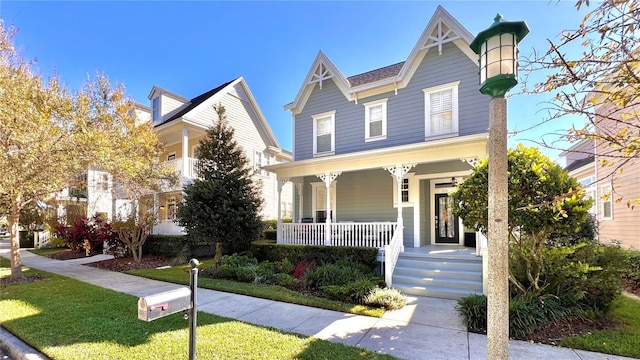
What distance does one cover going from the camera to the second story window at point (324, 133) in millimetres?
13031

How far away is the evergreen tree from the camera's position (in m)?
10.2

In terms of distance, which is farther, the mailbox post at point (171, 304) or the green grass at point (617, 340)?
Answer: the green grass at point (617, 340)

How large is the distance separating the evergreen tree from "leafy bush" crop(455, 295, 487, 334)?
7.34 meters

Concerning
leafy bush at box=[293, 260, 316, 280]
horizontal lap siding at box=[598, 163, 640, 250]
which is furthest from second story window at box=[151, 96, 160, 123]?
horizontal lap siding at box=[598, 163, 640, 250]

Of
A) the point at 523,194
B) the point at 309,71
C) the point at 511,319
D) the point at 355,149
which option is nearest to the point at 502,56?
the point at 523,194

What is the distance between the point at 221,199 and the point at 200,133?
7359 mm

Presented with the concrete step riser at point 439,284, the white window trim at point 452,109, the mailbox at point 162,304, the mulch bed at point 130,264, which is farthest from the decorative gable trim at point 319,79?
the mailbox at point 162,304

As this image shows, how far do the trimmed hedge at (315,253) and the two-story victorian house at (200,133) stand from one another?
3.65 metres

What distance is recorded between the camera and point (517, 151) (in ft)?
19.1

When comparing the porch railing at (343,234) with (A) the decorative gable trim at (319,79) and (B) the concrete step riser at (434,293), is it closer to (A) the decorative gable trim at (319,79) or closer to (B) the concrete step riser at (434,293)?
(B) the concrete step riser at (434,293)

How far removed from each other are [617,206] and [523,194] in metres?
9.19

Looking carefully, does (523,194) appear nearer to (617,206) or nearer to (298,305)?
(298,305)

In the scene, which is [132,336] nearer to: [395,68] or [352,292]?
[352,292]

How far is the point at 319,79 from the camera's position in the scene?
13.2 m
